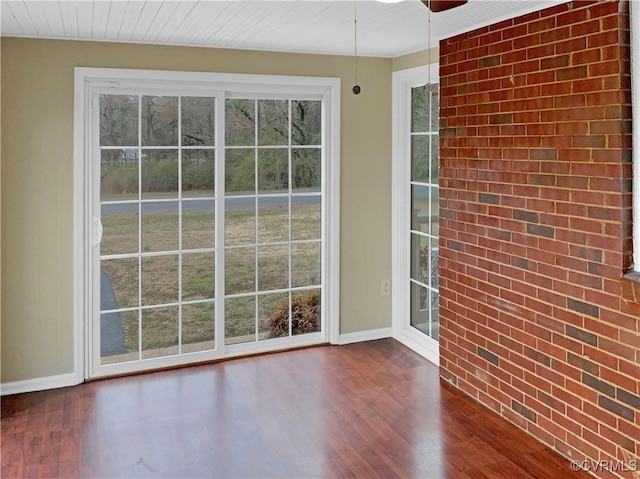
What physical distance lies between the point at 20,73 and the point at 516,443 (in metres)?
3.67

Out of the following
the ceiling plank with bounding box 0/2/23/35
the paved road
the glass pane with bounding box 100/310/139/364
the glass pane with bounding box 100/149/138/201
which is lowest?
the glass pane with bounding box 100/310/139/364

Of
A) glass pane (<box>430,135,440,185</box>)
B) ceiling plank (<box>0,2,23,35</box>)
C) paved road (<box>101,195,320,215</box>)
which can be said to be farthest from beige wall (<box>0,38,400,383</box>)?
glass pane (<box>430,135,440,185</box>)

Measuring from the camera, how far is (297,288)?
4.54 meters

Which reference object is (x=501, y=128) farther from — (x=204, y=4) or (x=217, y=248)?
(x=217, y=248)

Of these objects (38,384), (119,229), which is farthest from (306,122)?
(38,384)

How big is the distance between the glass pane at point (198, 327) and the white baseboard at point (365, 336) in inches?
41.7

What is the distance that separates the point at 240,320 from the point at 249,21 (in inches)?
86.5

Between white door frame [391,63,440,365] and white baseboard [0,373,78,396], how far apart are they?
2.51 m

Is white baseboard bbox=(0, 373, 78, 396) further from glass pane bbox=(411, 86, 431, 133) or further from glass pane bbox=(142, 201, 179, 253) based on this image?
glass pane bbox=(411, 86, 431, 133)

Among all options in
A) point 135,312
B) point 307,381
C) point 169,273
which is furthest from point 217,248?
point 307,381

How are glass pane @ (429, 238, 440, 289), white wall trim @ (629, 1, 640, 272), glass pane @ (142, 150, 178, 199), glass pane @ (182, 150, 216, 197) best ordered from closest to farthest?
white wall trim @ (629, 1, 640, 272) < glass pane @ (142, 150, 178, 199) < glass pane @ (182, 150, 216, 197) < glass pane @ (429, 238, 440, 289)

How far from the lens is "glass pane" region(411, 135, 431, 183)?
4.30m

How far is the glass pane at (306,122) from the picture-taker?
4.38 metres

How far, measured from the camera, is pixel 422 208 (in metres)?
4.41
